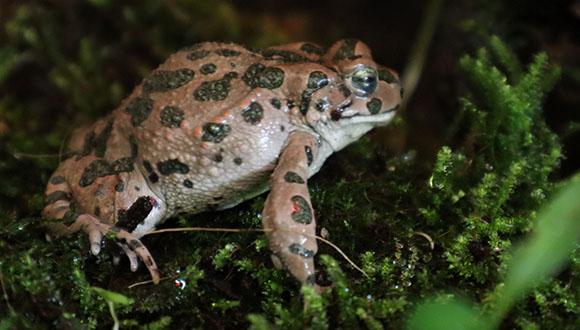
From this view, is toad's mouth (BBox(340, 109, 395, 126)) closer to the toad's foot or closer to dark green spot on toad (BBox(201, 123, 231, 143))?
dark green spot on toad (BBox(201, 123, 231, 143))

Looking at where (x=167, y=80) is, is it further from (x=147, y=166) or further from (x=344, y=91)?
(x=344, y=91)

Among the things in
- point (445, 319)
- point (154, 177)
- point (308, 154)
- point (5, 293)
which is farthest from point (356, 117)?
point (5, 293)

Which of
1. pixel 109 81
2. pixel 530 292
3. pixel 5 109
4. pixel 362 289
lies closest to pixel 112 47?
pixel 109 81

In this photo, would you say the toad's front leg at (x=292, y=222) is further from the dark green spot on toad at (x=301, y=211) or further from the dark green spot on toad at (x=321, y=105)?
the dark green spot on toad at (x=321, y=105)

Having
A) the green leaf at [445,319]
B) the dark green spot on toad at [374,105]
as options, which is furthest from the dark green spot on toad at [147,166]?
the green leaf at [445,319]

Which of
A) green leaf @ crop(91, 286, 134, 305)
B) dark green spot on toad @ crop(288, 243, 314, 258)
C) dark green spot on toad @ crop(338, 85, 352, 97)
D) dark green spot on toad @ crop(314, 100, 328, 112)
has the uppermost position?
dark green spot on toad @ crop(338, 85, 352, 97)

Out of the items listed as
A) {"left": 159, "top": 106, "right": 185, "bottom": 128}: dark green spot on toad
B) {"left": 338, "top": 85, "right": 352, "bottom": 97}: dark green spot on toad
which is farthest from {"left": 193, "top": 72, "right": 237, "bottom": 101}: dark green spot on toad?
{"left": 338, "top": 85, "right": 352, "bottom": 97}: dark green spot on toad
